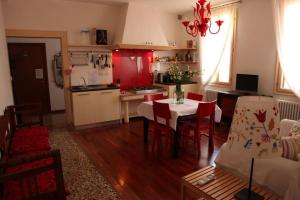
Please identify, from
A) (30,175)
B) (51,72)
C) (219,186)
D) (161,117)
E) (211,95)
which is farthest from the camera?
(51,72)

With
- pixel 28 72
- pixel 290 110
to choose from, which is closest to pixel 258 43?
pixel 290 110

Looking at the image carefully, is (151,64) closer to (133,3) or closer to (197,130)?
(133,3)

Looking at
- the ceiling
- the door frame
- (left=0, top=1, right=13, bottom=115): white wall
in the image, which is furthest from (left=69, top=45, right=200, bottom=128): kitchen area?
(left=0, top=1, right=13, bottom=115): white wall

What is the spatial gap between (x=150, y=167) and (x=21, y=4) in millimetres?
3844

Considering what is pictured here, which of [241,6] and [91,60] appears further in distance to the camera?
[91,60]

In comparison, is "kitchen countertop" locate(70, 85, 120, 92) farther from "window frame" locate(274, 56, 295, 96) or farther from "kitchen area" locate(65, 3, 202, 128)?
"window frame" locate(274, 56, 295, 96)

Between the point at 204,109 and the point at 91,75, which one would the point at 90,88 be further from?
the point at 204,109

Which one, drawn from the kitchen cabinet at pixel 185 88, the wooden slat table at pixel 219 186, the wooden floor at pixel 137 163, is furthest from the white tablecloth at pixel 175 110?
the kitchen cabinet at pixel 185 88

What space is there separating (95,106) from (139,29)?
2013 millimetres

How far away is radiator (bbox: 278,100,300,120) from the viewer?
144 inches

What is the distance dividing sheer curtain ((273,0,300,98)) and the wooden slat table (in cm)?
259

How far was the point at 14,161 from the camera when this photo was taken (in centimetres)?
148

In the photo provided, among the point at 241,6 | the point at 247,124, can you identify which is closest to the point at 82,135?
the point at 247,124

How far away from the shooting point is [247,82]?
4.37 m
